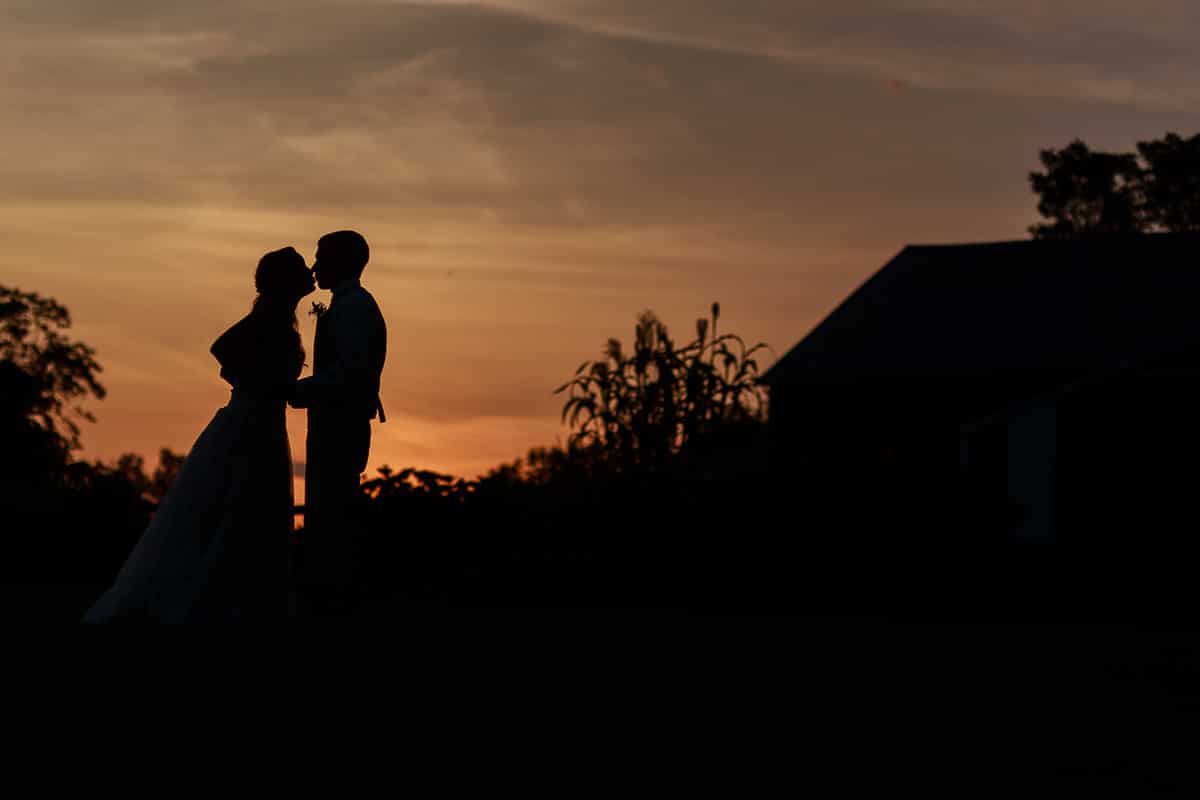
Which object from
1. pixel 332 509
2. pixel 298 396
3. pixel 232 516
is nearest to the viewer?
pixel 332 509

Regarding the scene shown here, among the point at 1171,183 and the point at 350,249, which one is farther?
the point at 1171,183

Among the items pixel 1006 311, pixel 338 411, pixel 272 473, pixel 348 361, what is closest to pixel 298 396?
pixel 338 411

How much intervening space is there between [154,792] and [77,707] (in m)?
2.03

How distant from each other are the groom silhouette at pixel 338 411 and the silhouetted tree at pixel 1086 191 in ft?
168

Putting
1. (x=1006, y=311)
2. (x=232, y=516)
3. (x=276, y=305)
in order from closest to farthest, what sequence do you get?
(x=276, y=305) < (x=232, y=516) < (x=1006, y=311)

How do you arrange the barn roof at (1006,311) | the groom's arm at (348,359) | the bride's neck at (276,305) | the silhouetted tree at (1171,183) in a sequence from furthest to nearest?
the silhouetted tree at (1171,183), the barn roof at (1006,311), the bride's neck at (276,305), the groom's arm at (348,359)

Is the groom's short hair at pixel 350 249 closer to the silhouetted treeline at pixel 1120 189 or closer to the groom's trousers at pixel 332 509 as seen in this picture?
the groom's trousers at pixel 332 509

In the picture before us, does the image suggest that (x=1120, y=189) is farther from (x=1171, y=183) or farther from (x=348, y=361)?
(x=348, y=361)

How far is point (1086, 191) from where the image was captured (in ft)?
191

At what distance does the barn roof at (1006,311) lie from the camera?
30.2 meters

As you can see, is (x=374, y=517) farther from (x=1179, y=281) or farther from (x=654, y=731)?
(x=1179, y=281)

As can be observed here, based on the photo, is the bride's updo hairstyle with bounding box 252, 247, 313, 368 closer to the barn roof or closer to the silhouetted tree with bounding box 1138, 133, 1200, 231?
the barn roof

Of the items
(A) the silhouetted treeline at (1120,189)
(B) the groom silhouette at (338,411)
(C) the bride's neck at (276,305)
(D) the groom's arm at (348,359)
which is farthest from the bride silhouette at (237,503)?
(A) the silhouetted treeline at (1120,189)

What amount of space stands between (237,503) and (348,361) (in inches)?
49.7
